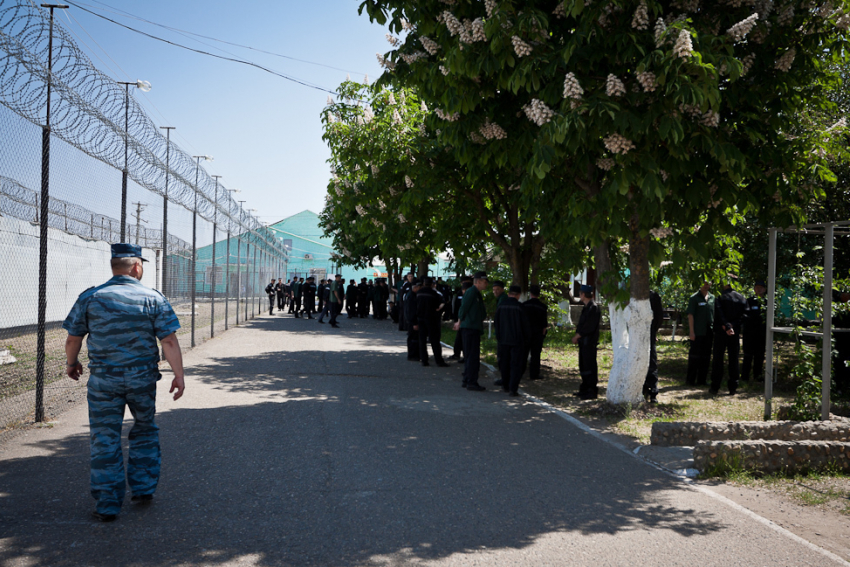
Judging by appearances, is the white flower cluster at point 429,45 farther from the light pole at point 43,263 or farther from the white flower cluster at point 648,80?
the light pole at point 43,263

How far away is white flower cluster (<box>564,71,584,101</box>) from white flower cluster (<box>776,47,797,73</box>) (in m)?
2.46

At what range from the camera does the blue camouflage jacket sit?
469 centimetres

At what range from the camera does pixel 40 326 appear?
7.19 metres

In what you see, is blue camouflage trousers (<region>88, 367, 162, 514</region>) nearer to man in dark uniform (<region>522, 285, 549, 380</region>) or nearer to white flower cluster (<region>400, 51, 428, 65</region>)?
white flower cluster (<region>400, 51, 428, 65</region>)

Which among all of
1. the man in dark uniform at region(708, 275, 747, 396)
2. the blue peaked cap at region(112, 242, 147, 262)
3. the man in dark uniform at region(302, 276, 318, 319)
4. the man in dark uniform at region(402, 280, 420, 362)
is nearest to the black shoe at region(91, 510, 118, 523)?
the blue peaked cap at region(112, 242, 147, 262)

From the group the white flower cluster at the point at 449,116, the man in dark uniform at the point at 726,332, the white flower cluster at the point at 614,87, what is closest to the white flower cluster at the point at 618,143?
the white flower cluster at the point at 614,87

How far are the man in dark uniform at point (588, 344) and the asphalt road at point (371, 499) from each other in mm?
2081

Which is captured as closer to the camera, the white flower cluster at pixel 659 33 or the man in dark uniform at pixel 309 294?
the white flower cluster at pixel 659 33

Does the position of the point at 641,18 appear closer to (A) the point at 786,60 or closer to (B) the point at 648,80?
(B) the point at 648,80

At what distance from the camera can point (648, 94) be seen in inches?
264

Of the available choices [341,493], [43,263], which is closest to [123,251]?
[341,493]

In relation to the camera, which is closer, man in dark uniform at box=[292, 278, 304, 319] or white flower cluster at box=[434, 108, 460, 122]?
white flower cluster at box=[434, 108, 460, 122]

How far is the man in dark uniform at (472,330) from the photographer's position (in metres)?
10.9

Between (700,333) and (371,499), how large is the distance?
850 centimetres
